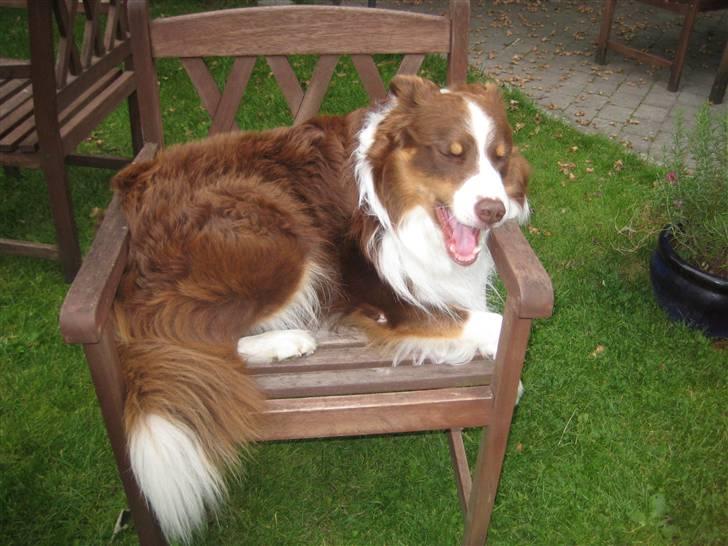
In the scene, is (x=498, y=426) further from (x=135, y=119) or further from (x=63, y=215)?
(x=135, y=119)

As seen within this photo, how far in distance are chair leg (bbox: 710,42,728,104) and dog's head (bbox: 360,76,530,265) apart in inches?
159

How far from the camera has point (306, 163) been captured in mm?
2254

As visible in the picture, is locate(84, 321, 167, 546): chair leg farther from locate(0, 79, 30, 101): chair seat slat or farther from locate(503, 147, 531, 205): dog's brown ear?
locate(0, 79, 30, 101): chair seat slat

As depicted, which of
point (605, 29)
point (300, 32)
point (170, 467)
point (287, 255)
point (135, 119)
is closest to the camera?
point (170, 467)

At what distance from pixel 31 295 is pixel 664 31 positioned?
6.46 meters

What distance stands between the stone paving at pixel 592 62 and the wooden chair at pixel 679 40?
139mm

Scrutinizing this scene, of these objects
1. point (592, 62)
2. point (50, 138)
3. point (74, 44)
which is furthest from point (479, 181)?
point (592, 62)

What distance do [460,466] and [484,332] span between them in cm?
62

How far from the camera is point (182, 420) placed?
5.67ft

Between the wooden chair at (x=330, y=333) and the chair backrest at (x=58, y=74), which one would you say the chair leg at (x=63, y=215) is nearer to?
the chair backrest at (x=58, y=74)

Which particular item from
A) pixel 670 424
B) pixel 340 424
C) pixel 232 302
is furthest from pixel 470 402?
pixel 670 424

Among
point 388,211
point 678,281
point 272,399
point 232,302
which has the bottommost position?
point 678,281

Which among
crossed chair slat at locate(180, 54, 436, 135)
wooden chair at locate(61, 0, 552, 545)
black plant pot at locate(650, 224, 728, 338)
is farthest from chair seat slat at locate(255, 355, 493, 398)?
black plant pot at locate(650, 224, 728, 338)

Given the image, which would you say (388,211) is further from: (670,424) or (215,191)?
(670,424)
